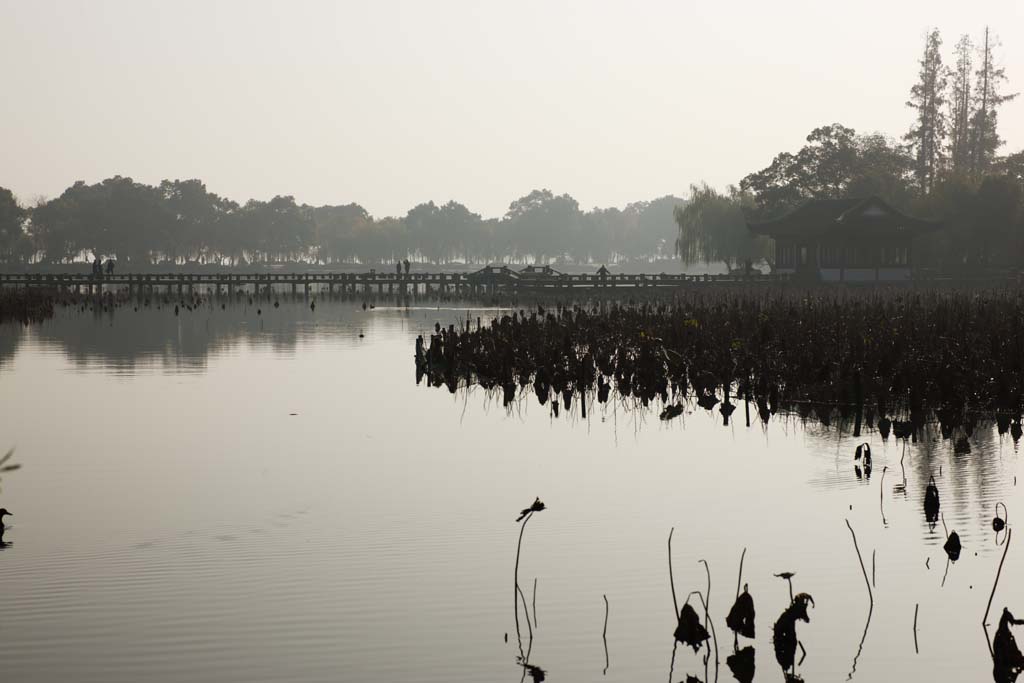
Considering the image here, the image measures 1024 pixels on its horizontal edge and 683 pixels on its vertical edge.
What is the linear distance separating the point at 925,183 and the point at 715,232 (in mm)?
17862

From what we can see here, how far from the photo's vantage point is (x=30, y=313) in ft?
163

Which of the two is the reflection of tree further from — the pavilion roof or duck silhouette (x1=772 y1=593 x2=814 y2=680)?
duck silhouette (x1=772 y1=593 x2=814 y2=680)

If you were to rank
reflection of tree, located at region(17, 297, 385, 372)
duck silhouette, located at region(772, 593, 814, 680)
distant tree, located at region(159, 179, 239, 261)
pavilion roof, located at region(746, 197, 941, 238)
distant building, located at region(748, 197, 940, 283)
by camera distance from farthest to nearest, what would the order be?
distant tree, located at region(159, 179, 239, 261) → distant building, located at region(748, 197, 940, 283) → pavilion roof, located at region(746, 197, 941, 238) → reflection of tree, located at region(17, 297, 385, 372) → duck silhouette, located at region(772, 593, 814, 680)

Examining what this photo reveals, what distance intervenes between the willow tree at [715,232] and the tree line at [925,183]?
0.21 feet

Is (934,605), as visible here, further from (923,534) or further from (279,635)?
(279,635)

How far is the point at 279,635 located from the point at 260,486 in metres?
5.96

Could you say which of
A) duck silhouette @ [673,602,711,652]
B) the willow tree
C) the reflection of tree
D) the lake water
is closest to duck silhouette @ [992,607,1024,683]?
the lake water

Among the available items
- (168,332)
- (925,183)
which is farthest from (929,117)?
(168,332)

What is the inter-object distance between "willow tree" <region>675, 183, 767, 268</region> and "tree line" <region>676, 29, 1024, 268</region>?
65 mm

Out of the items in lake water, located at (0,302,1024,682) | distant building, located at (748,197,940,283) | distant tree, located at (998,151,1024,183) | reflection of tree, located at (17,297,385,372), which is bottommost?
reflection of tree, located at (17,297,385,372)

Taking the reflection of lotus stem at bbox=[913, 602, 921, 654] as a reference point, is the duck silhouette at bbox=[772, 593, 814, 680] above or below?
above

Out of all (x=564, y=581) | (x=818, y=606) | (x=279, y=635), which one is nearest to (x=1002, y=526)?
(x=818, y=606)

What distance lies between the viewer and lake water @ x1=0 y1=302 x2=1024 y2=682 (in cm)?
715

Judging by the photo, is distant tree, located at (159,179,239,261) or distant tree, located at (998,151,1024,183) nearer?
distant tree, located at (998,151,1024,183)
